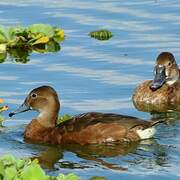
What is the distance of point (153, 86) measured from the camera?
16.1 metres

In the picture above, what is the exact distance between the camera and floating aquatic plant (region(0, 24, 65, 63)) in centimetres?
1788

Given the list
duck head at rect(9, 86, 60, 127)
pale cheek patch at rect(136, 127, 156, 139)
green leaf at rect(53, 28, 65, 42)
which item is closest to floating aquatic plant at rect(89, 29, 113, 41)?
green leaf at rect(53, 28, 65, 42)

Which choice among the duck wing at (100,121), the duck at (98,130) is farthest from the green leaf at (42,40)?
the duck wing at (100,121)

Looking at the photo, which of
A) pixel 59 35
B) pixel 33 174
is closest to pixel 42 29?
pixel 59 35

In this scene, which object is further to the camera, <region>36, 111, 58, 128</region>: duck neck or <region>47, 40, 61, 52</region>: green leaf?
<region>47, 40, 61, 52</region>: green leaf

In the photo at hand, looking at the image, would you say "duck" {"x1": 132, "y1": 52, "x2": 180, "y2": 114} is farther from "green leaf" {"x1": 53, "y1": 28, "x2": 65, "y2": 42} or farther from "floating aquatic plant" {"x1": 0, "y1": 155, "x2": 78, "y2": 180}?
"floating aquatic plant" {"x1": 0, "y1": 155, "x2": 78, "y2": 180}

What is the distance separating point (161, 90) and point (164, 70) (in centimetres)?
31

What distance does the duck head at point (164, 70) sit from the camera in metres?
16.2

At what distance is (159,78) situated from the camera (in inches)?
643

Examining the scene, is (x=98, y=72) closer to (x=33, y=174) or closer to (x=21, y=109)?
(x=21, y=109)

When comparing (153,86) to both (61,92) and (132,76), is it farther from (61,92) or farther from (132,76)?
(61,92)

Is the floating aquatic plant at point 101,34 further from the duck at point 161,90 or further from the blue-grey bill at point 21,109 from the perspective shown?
the blue-grey bill at point 21,109

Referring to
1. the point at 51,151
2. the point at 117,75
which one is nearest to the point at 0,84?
the point at 117,75

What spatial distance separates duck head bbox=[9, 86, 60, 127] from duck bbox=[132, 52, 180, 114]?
1859 millimetres
